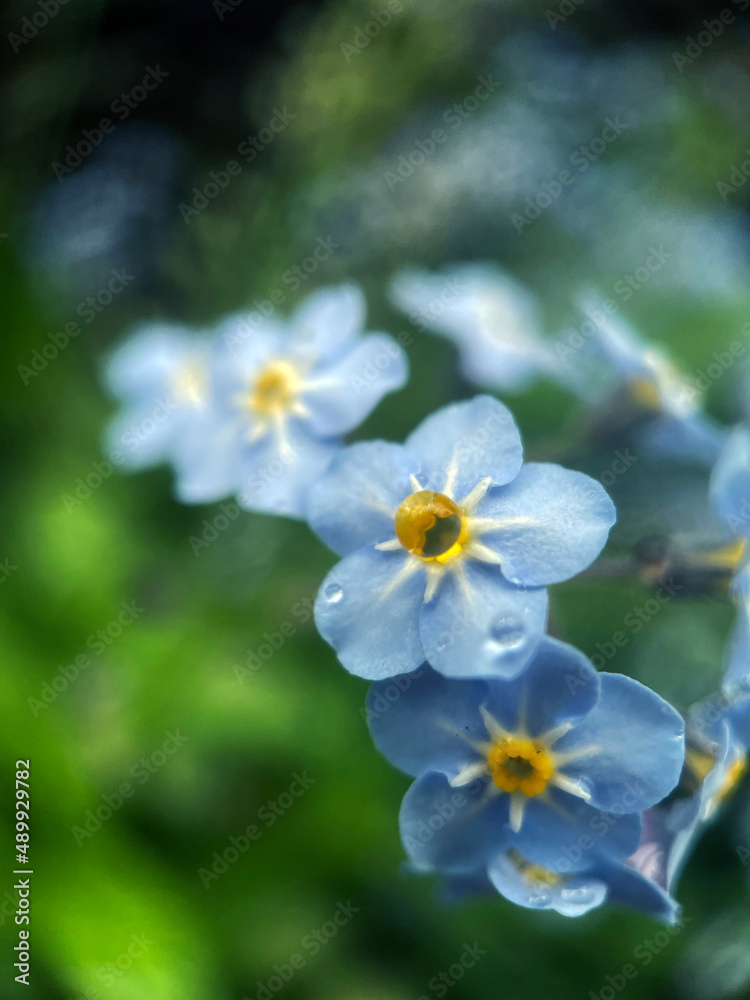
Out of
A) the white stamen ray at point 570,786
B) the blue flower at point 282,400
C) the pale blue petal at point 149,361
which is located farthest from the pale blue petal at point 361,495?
the pale blue petal at point 149,361

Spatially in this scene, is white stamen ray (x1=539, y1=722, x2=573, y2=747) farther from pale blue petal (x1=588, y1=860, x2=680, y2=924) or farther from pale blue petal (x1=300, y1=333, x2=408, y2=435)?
pale blue petal (x1=300, y1=333, x2=408, y2=435)

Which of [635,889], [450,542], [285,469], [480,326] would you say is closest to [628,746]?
[635,889]

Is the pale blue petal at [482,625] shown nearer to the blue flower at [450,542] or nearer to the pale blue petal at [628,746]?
the blue flower at [450,542]

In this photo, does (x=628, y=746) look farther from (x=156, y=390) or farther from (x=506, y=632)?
(x=156, y=390)

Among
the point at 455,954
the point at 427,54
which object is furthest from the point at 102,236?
the point at 455,954

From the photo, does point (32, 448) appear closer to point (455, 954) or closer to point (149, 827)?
point (149, 827)
